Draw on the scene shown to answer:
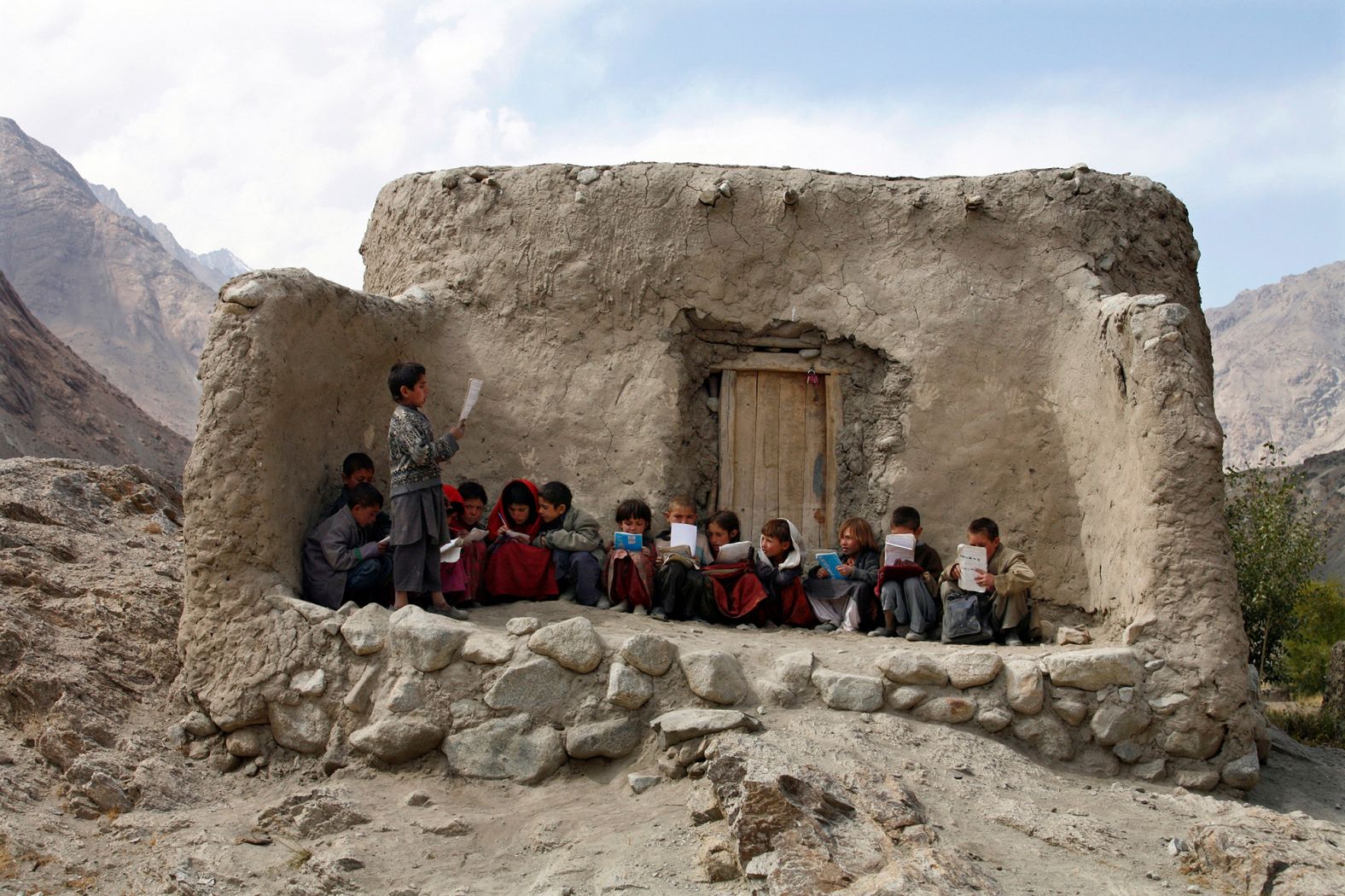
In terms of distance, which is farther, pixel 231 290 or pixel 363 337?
pixel 363 337

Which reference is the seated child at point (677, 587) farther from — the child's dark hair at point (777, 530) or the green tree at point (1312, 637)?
the green tree at point (1312, 637)

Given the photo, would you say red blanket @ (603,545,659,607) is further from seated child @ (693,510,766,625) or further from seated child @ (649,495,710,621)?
seated child @ (693,510,766,625)

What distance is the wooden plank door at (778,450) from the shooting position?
728cm

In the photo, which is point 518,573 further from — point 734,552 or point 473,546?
point 734,552

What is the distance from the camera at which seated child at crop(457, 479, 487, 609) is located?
6129mm

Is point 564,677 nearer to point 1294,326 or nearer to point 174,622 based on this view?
point 174,622

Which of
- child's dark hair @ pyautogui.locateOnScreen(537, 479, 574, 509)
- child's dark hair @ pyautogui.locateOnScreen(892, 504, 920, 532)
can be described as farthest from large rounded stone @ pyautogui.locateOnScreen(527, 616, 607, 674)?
child's dark hair @ pyautogui.locateOnScreen(892, 504, 920, 532)

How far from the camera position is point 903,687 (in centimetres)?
531

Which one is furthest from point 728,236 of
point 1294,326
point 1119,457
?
point 1294,326

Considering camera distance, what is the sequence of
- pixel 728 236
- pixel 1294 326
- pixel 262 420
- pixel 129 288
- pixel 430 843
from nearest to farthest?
pixel 430 843 < pixel 262 420 < pixel 728 236 < pixel 129 288 < pixel 1294 326

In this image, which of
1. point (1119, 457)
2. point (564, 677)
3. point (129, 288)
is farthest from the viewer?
point (129, 288)

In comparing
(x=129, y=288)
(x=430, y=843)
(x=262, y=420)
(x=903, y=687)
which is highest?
(x=129, y=288)

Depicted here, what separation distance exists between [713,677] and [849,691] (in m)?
0.61

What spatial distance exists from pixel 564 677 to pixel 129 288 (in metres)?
44.2
